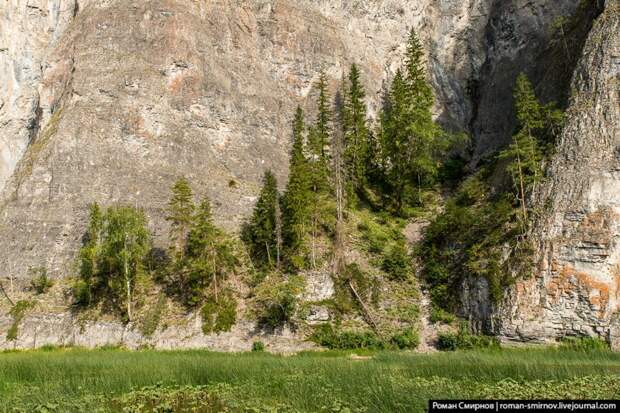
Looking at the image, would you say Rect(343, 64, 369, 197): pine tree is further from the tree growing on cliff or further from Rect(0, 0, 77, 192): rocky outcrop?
Rect(0, 0, 77, 192): rocky outcrop

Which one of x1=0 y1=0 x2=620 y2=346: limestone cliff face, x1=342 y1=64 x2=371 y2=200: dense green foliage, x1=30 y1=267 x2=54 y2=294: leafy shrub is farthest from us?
x1=342 y1=64 x2=371 y2=200: dense green foliage

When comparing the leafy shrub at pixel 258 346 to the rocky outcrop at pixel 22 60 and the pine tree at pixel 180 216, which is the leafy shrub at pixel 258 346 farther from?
the rocky outcrop at pixel 22 60

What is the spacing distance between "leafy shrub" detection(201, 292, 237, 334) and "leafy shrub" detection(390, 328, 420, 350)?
13.6 m

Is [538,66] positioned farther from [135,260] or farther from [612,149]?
[135,260]

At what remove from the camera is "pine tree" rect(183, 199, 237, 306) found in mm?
41312

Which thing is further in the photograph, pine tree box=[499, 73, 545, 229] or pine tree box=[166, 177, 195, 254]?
pine tree box=[166, 177, 195, 254]

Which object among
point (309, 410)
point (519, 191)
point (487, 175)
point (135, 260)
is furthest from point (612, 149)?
point (135, 260)

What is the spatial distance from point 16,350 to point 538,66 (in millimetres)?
63625

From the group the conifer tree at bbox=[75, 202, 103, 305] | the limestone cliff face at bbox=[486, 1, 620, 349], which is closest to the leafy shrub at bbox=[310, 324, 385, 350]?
the limestone cliff face at bbox=[486, 1, 620, 349]

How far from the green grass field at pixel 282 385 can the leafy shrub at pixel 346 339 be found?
15.9 m

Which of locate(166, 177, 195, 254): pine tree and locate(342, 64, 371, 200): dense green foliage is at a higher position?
locate(342, 64, 371, 200): dense green foliage

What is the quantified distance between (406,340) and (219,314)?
1568cm

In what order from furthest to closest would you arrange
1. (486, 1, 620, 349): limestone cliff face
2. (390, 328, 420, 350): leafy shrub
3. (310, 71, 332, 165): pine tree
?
(310, 71, 332, 165): pine tree
(390, 328, 420, 350): leafy shrub
(486, 1, 620, 349): limestone cliff face

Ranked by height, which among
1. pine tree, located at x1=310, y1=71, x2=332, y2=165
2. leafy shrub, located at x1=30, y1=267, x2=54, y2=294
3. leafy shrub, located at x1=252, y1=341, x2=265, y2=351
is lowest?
leafy shrub, located at x1=252, y1=341, x2=265, y2=351
